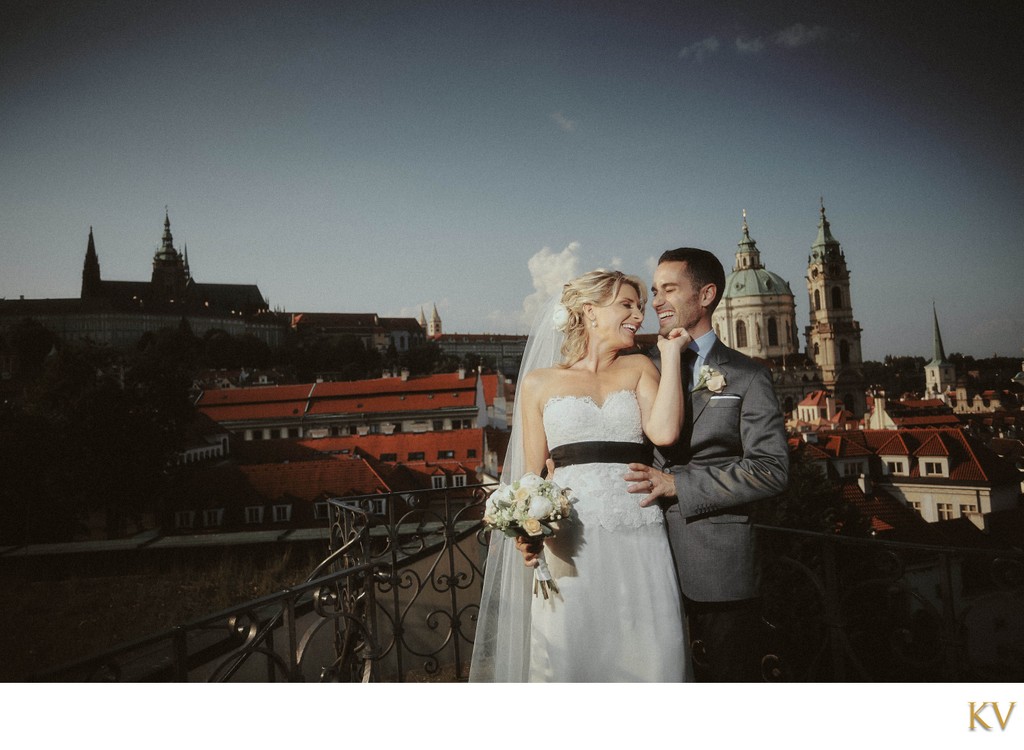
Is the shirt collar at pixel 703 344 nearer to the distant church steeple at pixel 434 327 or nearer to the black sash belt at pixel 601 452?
the black sash belt at pixel 601 452

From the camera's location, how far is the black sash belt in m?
2.30

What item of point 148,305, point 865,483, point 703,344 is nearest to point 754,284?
point 703,344

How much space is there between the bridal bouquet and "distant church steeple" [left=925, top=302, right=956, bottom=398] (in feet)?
10.3

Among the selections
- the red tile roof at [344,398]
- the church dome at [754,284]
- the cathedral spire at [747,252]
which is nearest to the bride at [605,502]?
the church dome at [754,284]

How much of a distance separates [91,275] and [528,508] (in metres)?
4.04

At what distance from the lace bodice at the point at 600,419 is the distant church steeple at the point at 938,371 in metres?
2.76

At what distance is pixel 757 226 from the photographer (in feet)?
13.4

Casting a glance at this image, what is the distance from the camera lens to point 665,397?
2234mm

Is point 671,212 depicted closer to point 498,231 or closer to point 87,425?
point 498,231

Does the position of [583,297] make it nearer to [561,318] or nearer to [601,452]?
[561,318]

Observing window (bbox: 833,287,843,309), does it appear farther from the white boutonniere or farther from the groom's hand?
the groom's hand

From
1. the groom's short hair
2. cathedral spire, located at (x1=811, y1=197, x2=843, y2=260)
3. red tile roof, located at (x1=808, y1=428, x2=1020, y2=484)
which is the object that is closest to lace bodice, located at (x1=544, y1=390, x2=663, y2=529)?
the groom's short hair

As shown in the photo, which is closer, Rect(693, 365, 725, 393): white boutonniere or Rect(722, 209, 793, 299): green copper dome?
Rect(693, 365, 725, 393): white boutonniere
